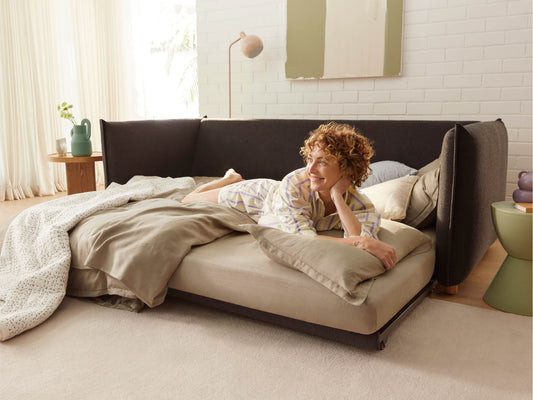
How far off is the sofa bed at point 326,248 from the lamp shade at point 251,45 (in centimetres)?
142

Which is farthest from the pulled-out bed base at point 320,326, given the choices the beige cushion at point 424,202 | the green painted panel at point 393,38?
the green painted panel at point 393,38

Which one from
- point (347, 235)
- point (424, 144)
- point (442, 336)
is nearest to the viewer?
point (442, 336)

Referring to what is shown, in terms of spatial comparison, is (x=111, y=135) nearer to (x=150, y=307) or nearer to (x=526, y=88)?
(x=150, y=307)

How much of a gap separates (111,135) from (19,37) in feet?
7.75

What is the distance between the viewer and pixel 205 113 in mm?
→ 4668

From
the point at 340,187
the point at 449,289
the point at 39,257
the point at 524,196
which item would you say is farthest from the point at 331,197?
the point at 39,257

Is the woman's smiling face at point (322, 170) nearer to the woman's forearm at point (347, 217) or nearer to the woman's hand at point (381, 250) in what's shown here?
the woman's forearm at point (347, 217)

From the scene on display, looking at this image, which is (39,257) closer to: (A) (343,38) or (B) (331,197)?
(B) (331,197)

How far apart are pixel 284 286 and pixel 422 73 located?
249 cm

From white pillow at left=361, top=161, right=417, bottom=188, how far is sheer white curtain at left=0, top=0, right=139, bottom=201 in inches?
139

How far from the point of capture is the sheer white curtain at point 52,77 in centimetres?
468

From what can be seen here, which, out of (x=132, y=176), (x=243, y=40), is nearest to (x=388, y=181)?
(x=132, y=176)

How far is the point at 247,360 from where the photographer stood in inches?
65.5

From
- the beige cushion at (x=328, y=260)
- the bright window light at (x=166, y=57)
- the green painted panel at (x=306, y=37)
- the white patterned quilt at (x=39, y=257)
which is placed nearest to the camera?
the beige cushion at (x=328, y=260)
